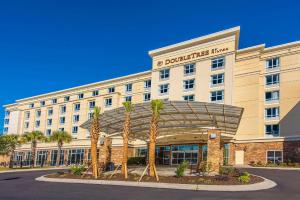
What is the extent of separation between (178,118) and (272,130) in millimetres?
21610

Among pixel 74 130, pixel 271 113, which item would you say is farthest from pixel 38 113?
pixel 271 113

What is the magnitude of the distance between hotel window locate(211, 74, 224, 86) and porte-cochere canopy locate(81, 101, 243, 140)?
14085mm

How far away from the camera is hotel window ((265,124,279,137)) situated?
4678 centimetres

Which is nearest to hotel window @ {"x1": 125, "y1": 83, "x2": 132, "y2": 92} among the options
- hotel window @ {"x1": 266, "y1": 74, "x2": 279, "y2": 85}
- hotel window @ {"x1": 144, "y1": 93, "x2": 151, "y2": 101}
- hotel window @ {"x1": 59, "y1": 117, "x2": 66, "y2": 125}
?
hotel window @ {"x1": 144, "y1": 93, "x2": 151, "y2": 101}

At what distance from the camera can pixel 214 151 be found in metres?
25.3

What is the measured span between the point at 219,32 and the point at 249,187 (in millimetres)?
35888

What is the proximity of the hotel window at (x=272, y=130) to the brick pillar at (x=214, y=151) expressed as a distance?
24560 millimetres

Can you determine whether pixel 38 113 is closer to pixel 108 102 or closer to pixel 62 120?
pixel 62 120

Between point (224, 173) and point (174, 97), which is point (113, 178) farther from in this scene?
point (174, 97)

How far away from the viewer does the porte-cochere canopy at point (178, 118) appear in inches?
1046

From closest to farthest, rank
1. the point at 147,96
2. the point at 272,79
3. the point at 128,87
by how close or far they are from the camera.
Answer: the point at 272,79, the point at 147,96, the point at 128,87

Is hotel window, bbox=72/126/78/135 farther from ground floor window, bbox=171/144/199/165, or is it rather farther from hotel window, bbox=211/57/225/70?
hotel window, bbox=211/57/225/70

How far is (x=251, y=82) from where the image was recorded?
49.2 metres

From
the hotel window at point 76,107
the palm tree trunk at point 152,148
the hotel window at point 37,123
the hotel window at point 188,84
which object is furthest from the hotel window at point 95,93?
the palm tree trunk at point 152,148
